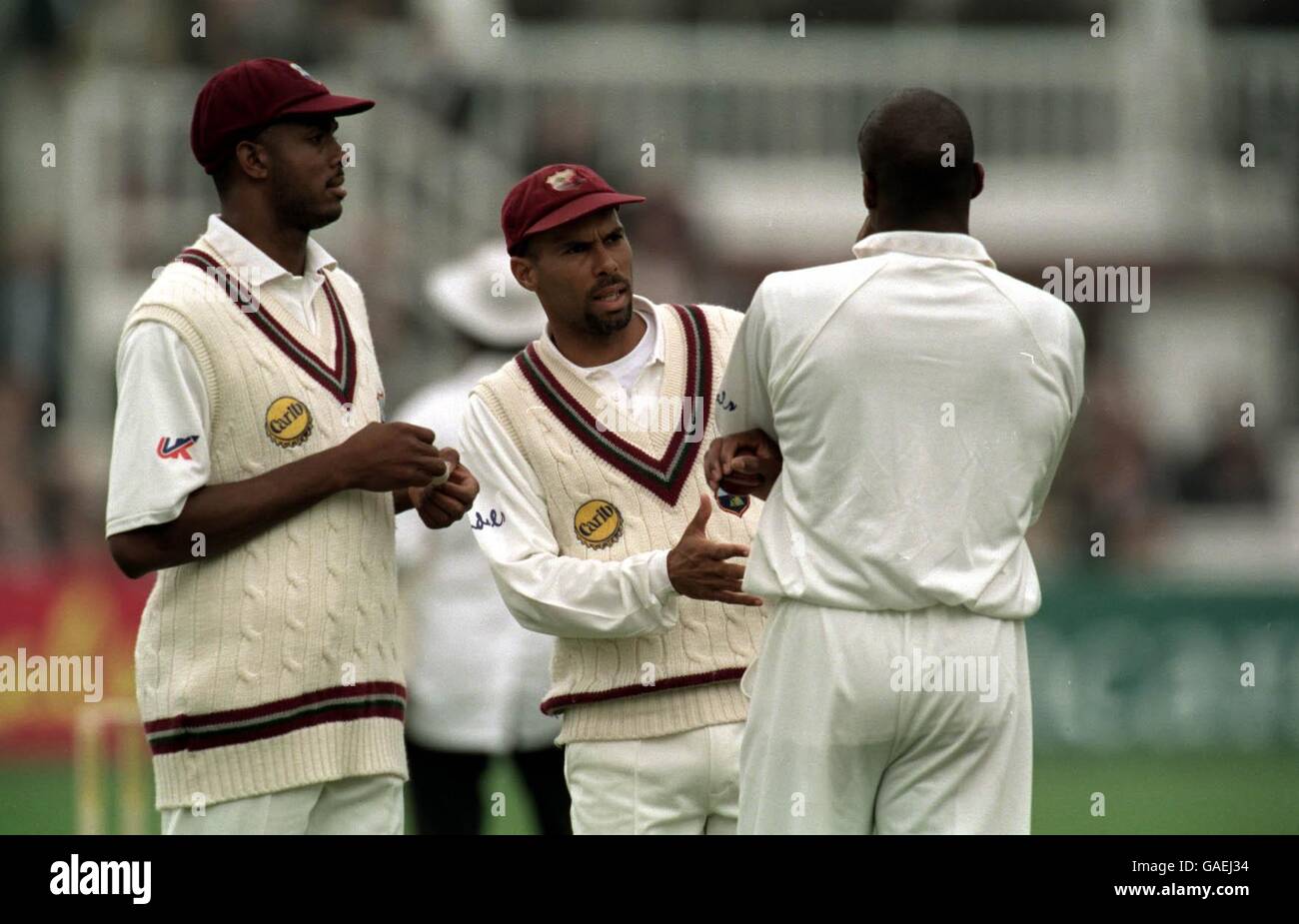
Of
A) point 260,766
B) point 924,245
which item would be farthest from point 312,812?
point 924,245

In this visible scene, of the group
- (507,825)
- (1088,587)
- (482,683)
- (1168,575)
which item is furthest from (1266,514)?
(482,683)

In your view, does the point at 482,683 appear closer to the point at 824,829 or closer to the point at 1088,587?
the point at 824,829

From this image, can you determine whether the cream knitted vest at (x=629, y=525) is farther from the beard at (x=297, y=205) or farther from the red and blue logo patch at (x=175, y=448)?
the red and blue logo patch at (x=175, y=448)

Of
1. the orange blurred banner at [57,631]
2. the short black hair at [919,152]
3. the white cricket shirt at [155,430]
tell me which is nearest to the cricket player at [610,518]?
the white cricket shirt at [155,430]

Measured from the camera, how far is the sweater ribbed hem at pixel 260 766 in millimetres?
4504

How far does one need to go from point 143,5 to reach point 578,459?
12.6m

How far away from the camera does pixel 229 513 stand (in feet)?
14.6

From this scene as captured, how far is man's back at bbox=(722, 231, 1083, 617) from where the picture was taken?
4043 millimetres

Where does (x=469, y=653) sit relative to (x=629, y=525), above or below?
below

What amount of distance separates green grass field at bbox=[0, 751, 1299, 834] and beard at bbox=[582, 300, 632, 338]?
171 inches

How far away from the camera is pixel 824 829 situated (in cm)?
412

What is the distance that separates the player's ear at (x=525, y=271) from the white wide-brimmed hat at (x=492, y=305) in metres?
1.59

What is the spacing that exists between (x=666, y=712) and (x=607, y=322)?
0.88 metres

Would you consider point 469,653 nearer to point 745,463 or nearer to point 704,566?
point 704,566
